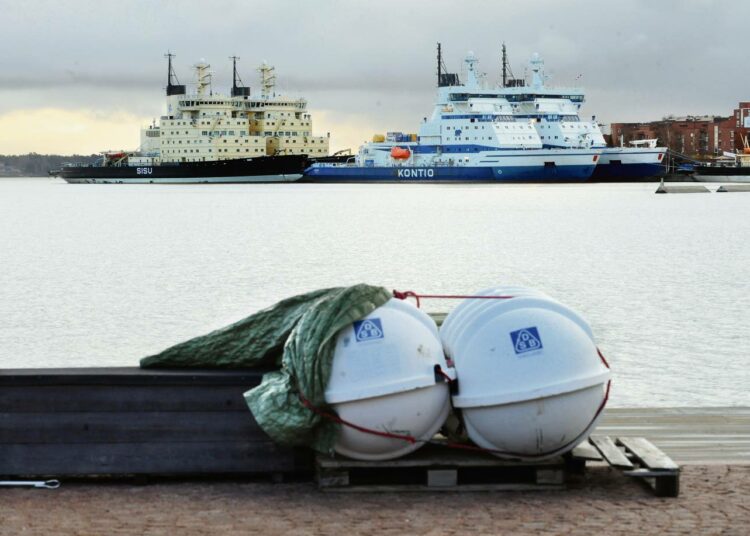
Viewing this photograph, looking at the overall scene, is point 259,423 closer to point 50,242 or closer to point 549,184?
point 50,242

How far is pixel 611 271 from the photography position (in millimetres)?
18578

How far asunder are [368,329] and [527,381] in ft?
2.09

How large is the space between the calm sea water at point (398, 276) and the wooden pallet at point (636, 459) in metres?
1.77

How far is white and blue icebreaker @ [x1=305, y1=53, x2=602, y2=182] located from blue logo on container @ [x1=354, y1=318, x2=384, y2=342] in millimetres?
80583

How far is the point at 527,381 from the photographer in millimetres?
4551

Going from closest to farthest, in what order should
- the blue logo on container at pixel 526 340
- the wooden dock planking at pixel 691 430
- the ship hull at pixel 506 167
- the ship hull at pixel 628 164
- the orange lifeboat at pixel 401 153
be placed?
1. the blue logo on container at pixel 526 340
2. the wooden dock planking at pixel 691 430
3. the ship hull at pixel 506 167
4. the ship hull at pixel 628 164
5. the orange lifeboat at pixel 401 153

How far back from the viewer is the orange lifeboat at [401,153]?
8888 cm

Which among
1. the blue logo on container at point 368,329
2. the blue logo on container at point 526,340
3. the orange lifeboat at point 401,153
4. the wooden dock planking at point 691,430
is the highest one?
the orange lifeboat at point 401,153

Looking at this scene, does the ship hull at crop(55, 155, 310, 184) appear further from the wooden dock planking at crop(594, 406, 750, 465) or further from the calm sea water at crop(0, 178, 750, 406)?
the wooden dock planking at crop(594, 406, 750, 465)

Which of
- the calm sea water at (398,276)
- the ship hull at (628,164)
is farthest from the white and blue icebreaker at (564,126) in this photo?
the calm sea water at (398,276)

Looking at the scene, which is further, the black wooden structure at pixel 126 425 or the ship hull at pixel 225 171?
the ship hull at pixel 225 171

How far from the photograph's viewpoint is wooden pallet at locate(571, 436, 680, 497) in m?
4.48

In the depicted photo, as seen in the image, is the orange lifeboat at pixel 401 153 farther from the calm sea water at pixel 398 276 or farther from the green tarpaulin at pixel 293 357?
the green tarpaulin at pixel 293 357

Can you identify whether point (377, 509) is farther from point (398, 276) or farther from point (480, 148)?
point (480, 148)
